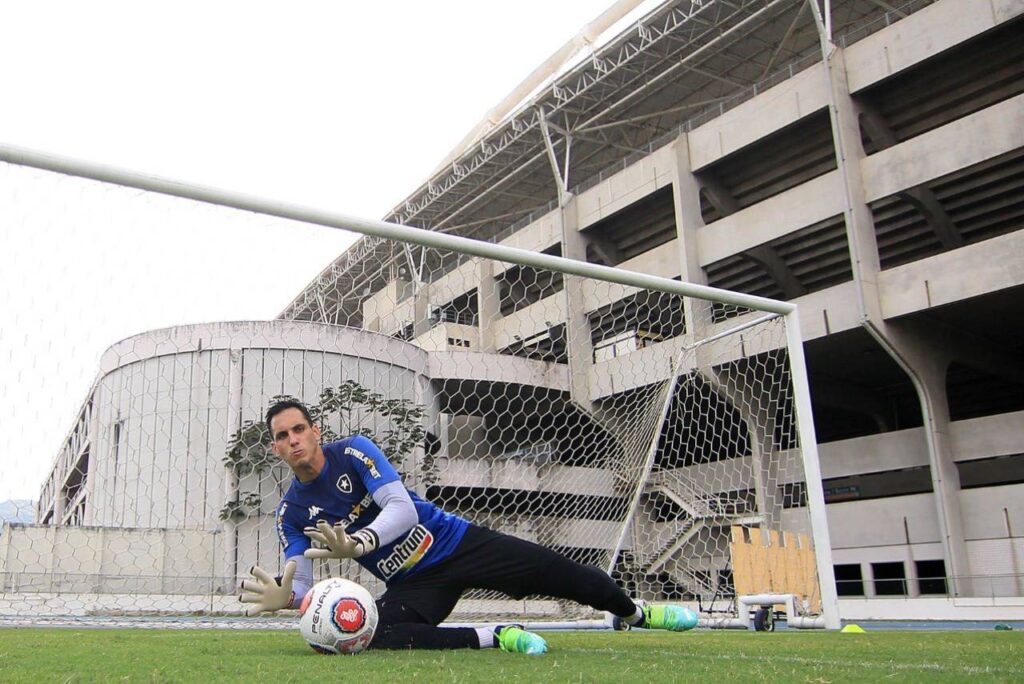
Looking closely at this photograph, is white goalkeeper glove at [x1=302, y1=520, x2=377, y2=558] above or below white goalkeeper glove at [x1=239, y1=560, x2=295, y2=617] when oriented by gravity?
above

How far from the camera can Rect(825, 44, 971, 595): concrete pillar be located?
2000 centimetres

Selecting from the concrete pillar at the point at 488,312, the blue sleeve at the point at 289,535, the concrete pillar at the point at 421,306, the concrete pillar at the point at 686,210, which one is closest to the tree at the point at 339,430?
the concrete pillar at the point at 421,306

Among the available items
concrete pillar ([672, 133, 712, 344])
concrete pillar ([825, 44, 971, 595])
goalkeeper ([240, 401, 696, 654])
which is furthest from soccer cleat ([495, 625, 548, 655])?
concrete pillar ([672, 133, 712, 344])

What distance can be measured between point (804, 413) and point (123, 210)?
21.4 feet

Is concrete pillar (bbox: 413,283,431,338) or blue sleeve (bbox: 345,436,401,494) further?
concrete pillar (bbox: 413,283,431,338)

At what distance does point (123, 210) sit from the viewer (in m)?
7.32

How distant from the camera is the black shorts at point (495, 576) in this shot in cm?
436

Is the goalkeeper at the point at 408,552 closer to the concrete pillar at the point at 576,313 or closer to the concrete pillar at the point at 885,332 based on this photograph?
the concrete pillar at the point at 576,313

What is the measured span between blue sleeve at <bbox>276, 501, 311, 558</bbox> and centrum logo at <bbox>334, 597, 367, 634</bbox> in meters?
0.62

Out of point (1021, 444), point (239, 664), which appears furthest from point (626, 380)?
point (239, 664)

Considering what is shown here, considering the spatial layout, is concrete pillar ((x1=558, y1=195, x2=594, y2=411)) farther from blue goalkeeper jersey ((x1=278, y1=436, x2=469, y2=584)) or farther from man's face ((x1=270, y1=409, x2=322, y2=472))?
man's face ((x1=270, y1=409, x2=322, y2=472))

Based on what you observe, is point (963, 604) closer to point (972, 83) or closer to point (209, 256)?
point (972, 83)

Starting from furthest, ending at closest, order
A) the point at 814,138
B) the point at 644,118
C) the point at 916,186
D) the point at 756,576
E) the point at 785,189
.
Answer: the point at 644,118
the point at 785,189
the point at 814,138
the point at 916,186
the point at 756,576

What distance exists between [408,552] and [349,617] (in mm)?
512
